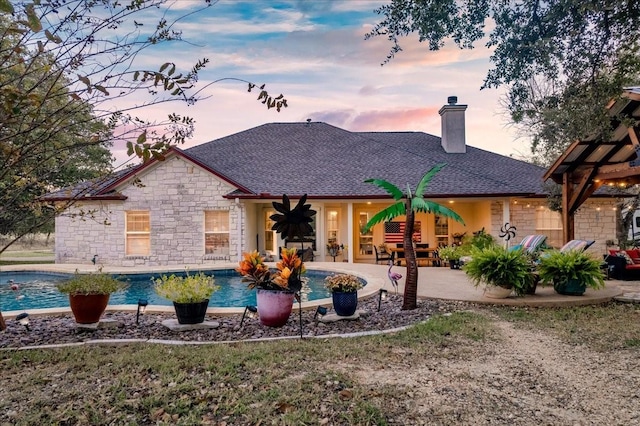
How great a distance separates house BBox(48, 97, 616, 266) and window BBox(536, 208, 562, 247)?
0.12ft

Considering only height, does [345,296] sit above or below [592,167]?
below

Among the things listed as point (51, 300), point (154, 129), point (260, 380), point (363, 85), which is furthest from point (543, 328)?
point (51, 300)

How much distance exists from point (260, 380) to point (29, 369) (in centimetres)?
255

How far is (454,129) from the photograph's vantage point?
61.4ft

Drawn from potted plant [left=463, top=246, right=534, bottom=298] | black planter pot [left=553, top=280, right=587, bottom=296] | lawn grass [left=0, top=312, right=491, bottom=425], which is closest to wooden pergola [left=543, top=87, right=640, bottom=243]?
black planter pot [left=553, top=280, right=587, bottom=296]

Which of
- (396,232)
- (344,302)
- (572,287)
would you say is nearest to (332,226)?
(396,232)

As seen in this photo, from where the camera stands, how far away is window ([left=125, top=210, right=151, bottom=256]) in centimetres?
1519

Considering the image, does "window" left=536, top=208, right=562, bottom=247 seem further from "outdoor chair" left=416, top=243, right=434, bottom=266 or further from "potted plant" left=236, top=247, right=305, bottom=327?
"potted plant" left=236, top=247, right=305, bottom=327

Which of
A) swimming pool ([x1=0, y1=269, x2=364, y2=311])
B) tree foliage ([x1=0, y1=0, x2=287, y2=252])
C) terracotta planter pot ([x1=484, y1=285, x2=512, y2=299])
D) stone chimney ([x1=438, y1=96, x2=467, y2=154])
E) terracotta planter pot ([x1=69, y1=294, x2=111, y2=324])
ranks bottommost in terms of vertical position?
swimming pool ([x1=0, y1=269, x2=364, y2=311])

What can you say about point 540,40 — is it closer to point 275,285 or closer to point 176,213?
point 275,285

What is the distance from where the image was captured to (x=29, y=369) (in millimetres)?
4406

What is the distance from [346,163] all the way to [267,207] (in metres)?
3.84

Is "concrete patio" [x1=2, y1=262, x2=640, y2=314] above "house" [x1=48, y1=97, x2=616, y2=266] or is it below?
below

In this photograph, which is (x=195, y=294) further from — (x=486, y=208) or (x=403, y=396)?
(x=486, y=208)
